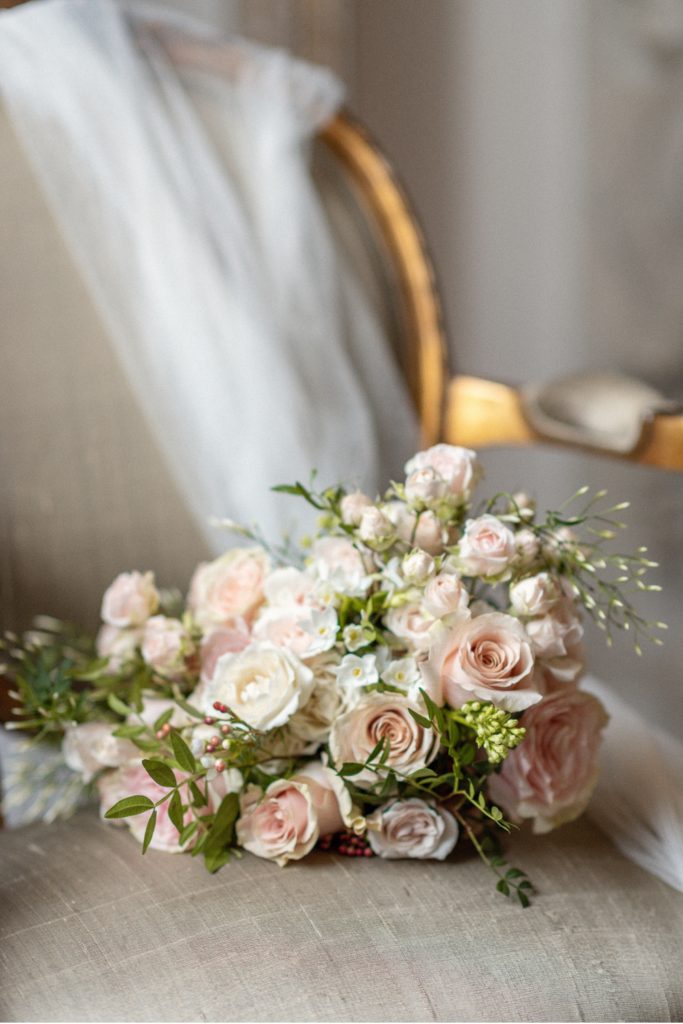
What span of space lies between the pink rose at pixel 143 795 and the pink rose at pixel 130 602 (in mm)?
103

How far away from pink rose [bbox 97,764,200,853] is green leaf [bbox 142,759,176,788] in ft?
0.17

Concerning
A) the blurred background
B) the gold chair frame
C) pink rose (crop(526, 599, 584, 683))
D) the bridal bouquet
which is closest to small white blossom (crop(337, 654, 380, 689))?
the bridal bouquet

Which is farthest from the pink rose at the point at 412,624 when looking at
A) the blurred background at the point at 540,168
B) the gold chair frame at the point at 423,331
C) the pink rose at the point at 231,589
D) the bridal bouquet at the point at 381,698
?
the blurred background at the point at 540,168

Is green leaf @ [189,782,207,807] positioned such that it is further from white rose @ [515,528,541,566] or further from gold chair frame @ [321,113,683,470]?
gold chair frame @ [321,113,683,470]

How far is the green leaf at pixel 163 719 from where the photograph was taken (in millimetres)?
649

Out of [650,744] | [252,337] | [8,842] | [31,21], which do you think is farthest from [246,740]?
[31,21]

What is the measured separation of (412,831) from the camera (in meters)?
0.64

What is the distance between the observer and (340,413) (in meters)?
1.00

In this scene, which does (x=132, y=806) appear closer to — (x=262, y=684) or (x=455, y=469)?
(x=262, y=684)

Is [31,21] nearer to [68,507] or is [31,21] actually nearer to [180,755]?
[68,507]

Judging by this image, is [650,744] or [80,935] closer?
[80,935]

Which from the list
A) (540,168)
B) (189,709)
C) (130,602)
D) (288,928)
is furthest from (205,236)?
(540,168)

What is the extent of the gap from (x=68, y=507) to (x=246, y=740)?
35 centimetres

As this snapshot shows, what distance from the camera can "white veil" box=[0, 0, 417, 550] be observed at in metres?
0.89
